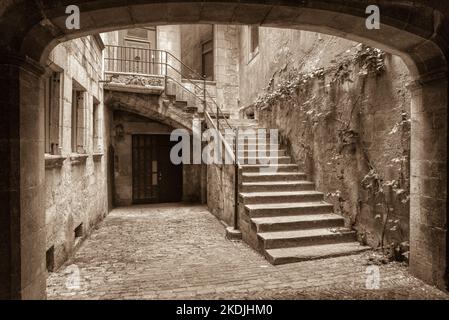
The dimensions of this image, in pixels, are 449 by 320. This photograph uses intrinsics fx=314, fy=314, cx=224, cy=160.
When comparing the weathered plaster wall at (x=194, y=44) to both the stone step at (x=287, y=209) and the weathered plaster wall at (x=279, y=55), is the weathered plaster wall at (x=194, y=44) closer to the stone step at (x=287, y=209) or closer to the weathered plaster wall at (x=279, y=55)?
the weathered plaster wall at (x=279, y=55)

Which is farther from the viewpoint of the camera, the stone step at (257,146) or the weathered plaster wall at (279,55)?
the stone step at (257,146)

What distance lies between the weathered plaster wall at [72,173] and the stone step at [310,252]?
309 cm

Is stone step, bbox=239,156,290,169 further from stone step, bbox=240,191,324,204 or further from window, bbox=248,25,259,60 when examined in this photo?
window, bbox=248,25,259,60

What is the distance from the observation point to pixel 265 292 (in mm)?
3510

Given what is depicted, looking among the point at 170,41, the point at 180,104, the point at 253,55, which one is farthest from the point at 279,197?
the point at 170,41

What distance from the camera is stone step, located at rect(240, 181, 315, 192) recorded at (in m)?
6.29

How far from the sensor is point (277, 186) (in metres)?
6.47

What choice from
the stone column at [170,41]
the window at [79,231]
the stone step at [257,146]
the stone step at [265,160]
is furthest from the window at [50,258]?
the stone column at [170,41]

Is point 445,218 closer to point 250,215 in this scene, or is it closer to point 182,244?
point 250,215

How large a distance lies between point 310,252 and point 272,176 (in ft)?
7.52

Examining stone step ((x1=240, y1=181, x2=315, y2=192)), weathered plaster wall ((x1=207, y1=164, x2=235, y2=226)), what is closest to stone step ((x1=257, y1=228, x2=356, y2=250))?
stone step ((x1=240, y1=181, x2=315, y2=192))

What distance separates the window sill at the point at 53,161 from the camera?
13.1ft
